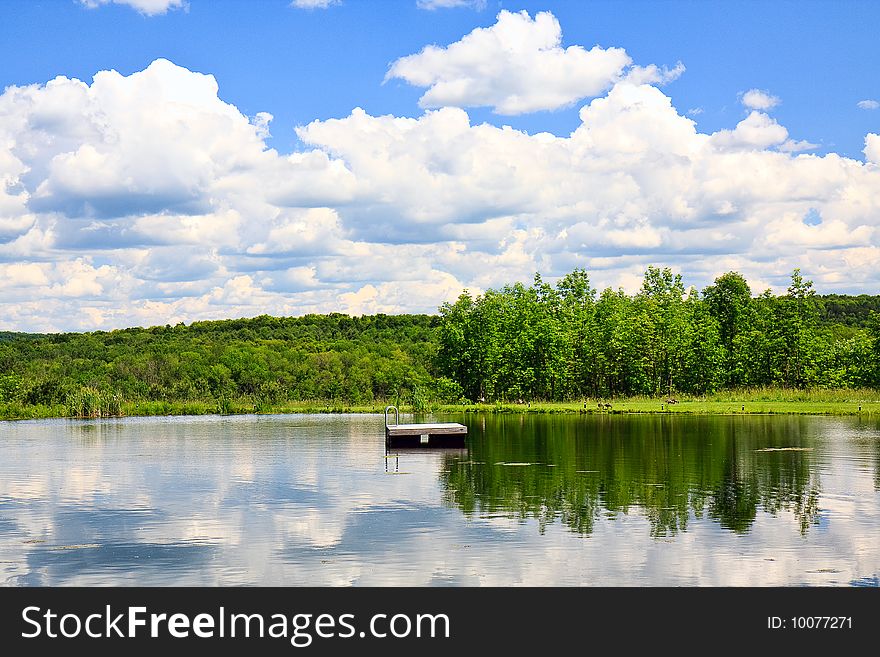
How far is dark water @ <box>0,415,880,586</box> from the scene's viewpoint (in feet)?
61.0

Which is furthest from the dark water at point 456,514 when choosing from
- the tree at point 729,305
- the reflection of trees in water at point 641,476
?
the tree at point 729,305

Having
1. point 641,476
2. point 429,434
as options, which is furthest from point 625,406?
point 641,476

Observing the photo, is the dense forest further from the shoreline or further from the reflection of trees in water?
the reflection of trees in water

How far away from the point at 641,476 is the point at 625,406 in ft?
161

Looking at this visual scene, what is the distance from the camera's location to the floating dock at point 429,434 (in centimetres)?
4838

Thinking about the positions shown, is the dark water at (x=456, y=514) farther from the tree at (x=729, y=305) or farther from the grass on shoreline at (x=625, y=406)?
the tree at (x=729, y=305)

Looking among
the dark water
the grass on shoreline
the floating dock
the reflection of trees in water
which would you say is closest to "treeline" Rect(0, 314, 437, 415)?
the grass on shoreline

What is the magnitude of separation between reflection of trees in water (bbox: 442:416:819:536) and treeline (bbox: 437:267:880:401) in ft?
130

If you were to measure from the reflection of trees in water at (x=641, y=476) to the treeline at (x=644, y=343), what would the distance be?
130 feet

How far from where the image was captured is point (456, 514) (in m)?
25.2

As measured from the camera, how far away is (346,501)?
2798 centimetres

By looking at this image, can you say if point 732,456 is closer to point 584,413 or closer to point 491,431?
point 491,431

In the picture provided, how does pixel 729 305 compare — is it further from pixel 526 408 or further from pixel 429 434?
pixel 429 434
